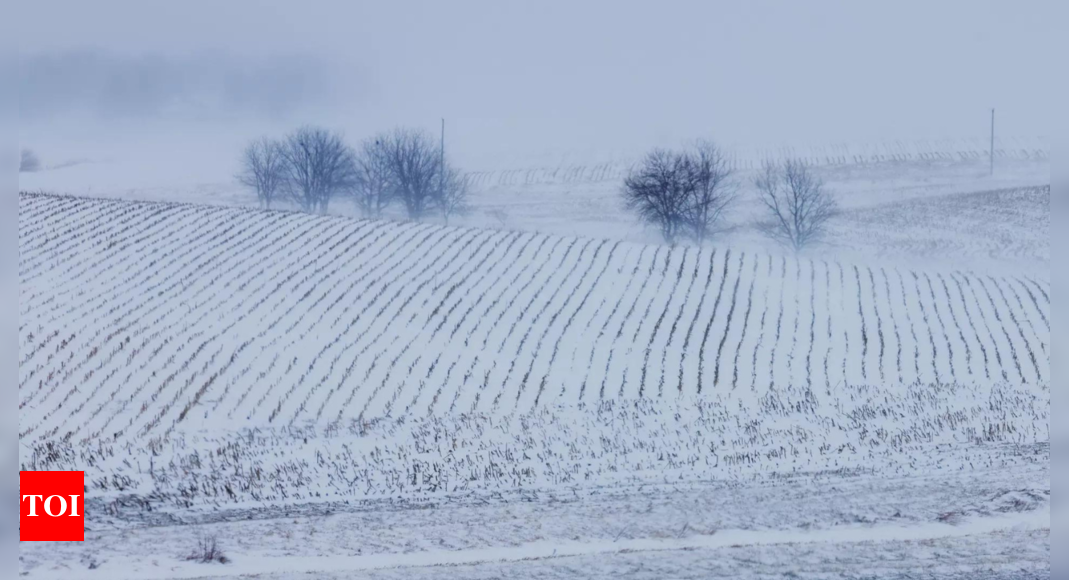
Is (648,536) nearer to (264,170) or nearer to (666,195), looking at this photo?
(666,195)

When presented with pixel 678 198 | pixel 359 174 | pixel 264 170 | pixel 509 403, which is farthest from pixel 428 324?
pixel 264 170

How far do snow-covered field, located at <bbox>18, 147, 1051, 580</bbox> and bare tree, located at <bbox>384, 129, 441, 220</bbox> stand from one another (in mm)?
26999

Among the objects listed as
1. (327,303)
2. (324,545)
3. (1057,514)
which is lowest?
(324,545)

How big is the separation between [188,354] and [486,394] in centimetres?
644

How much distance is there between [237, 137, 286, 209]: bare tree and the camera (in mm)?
65062

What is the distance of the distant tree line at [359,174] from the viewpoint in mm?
60312

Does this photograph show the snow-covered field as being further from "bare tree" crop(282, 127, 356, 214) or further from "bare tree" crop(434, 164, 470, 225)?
"bare tree" crop(282, 127, 356, 214)

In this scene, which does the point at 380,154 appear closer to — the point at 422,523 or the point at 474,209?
the point at 474,209

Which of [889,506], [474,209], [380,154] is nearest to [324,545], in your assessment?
[889,506]

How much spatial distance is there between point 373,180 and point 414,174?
3.47m

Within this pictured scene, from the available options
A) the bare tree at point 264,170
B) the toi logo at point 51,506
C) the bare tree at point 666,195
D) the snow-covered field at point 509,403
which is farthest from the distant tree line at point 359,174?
the toi logo at point 51,506

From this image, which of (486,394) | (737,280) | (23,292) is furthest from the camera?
(737,280)

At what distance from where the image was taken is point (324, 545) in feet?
32.1

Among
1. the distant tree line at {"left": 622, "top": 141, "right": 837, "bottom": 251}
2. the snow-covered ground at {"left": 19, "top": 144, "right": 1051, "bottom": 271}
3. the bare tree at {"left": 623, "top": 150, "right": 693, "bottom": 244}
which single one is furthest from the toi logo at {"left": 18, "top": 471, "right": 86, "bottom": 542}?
the bare tree at {"left": 623, "top": 150, "right": 693, "bottom": 244}
